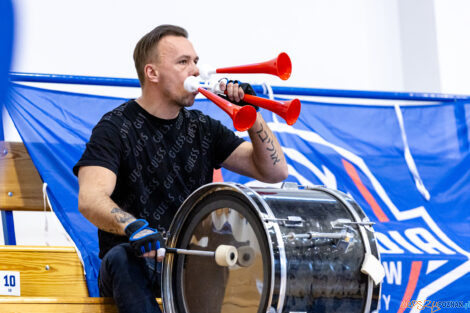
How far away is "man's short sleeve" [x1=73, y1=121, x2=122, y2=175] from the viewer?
1911mm

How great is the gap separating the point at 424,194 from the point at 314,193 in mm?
1305

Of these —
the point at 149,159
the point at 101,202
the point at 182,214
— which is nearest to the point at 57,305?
the point at 101,202

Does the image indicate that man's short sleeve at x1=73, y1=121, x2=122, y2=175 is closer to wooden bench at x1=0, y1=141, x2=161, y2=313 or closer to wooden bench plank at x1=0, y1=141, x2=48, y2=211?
wooden bench at x1=0, y1=141, x2=161, y2=313

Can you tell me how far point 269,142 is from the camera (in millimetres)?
2143

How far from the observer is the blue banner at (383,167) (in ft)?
8.12

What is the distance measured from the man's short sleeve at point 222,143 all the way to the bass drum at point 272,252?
0.51m

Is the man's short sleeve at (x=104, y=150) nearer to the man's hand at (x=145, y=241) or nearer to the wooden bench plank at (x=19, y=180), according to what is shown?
the man's hand at (x=145, y=241)

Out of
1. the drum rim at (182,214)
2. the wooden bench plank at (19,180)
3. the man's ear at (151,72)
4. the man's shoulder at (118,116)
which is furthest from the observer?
the wooden bench plank at (19,180)

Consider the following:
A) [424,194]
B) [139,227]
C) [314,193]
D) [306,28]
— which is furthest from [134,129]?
[306,28]

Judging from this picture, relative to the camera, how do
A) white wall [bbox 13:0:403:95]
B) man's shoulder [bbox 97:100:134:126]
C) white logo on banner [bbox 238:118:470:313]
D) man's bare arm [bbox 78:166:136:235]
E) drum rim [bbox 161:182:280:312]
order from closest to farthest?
drum rim [bbox 161:182:280:312], man's bare arm [bbox 78:166:136:235], man's shoulder [bbox 97:100:134:126], white logo on banner [bbox 238:118:470:313], white wall [bbox 13:0:403:95]

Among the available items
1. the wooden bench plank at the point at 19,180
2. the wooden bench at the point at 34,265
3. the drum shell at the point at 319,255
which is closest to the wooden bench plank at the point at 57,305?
the wooden bench at the point at 34,265

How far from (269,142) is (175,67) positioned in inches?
15.8

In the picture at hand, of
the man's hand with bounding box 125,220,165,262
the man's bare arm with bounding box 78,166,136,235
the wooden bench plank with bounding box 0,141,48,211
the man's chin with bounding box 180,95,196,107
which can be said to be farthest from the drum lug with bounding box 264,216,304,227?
the wooden bench plank with bounding box 0,141,48,211

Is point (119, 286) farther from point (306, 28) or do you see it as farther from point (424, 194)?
point (306, 28)
